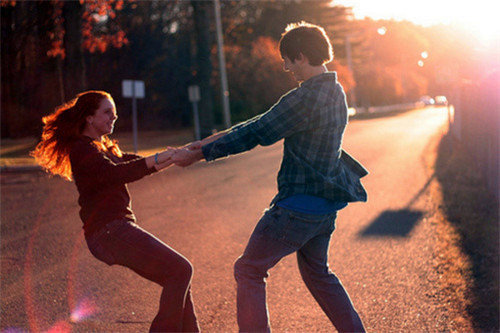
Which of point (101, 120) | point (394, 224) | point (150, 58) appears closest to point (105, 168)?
point (101, 120)

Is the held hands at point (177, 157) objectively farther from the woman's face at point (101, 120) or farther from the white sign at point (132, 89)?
the white sign at point (132, 89)

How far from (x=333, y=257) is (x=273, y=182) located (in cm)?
722

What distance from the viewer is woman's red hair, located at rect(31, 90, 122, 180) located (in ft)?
12.6

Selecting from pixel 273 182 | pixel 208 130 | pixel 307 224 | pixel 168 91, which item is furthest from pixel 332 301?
pixel 168 91

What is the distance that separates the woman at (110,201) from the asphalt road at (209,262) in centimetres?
116

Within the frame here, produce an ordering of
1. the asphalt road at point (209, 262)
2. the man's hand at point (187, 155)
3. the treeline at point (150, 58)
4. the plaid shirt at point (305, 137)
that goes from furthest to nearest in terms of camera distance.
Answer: the treeline at point (150, 58)
the asphalt road at point (209, 262)
the man's hand at point (187, 155)
the plaid shirt at point (305, 137)

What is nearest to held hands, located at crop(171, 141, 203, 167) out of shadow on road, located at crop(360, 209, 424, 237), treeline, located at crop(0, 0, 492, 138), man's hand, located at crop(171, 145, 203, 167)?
man's hand, located at crop(171, 145, 203, 167)

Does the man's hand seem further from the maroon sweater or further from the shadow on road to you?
the shadow on road

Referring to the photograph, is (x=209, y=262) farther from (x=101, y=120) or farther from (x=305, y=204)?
(x=305, y=204)

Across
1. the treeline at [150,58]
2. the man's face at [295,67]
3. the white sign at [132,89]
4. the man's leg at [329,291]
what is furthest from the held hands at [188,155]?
the white sign at [132,89]

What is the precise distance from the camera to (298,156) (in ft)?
11.3

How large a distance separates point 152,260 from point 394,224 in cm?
599

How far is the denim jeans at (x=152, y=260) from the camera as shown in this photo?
12.1 ft

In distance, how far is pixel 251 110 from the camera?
48.9m
